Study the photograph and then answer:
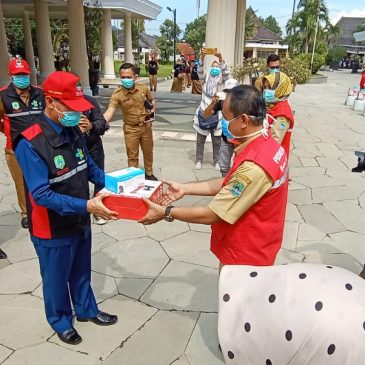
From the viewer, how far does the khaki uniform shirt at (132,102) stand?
5555 mm

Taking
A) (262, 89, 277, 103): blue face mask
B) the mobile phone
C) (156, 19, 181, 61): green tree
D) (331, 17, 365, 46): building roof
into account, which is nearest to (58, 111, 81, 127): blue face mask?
(262, 89, 277, 103): blue face mask

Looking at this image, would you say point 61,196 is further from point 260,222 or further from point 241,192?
point 260,222

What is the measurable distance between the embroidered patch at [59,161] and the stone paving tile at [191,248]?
2.06m

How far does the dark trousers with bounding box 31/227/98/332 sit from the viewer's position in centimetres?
252

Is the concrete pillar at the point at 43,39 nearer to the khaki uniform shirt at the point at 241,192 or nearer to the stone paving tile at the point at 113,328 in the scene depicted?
the stone paving tile at the point at 113,328

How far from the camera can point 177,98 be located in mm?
16547

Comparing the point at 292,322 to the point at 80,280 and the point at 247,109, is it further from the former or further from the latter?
the point at 80,280

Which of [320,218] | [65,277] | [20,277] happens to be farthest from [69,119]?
[320,218]

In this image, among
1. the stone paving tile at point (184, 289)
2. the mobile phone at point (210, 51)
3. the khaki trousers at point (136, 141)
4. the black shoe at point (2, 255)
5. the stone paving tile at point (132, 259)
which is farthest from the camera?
the mobile phone at point (210, 51)

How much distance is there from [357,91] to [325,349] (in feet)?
55.2

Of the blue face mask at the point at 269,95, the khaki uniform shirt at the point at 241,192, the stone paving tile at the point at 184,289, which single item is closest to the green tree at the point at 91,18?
the blue face mask at the point at 269,95

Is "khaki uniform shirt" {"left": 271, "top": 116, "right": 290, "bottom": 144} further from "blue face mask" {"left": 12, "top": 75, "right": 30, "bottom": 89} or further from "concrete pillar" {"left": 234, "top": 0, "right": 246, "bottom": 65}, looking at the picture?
"concrete pillar" {"left": 234, "top": 0, "right": 246, "bottom": 65}

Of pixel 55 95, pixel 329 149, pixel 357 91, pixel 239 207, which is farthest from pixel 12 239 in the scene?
pixel 357 91

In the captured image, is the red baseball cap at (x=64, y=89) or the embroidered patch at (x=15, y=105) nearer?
the red baseball cap at (x=64, y=89)
